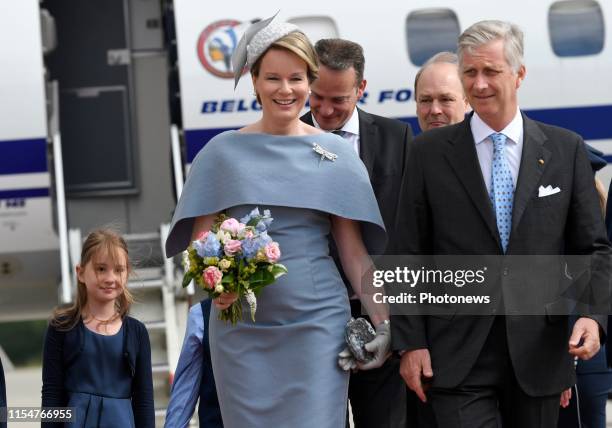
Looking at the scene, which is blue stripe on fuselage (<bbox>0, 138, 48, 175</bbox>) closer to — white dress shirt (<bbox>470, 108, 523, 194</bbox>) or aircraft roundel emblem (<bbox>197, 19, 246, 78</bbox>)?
aircraft roundel emblem (<bbox>197, 19, 246, 78</bbox>)

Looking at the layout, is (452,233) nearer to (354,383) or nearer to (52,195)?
(354,383)

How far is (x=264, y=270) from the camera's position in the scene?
4.12 metres

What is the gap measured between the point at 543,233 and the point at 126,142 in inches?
312

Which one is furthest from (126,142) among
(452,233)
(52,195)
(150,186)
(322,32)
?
(452,233)

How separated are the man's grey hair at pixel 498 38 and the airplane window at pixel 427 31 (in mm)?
6327

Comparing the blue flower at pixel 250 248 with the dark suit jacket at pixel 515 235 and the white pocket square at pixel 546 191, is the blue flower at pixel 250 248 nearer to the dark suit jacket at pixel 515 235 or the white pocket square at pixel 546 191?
the dark suit jacket at pixel 515 235

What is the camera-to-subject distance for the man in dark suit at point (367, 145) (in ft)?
16.5

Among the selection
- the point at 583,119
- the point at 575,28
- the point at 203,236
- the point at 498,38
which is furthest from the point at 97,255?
the point at 575,28

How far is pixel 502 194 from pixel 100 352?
1.59 metres

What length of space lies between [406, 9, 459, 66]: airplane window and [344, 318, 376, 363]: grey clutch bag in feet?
21.8

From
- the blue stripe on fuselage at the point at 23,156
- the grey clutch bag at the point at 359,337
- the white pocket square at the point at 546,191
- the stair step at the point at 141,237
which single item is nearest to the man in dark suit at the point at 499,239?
the white pocket square at the point at 546,191

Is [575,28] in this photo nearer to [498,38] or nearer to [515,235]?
[498,38]

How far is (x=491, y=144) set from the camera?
4512 mm

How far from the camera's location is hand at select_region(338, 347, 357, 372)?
4305mm
